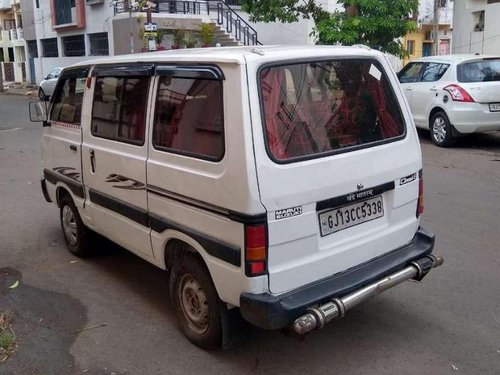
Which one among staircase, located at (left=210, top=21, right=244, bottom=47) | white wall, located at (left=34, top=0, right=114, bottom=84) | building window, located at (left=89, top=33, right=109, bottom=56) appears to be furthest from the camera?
building window, located at (left=89, top=33, right=109, bottom=56)

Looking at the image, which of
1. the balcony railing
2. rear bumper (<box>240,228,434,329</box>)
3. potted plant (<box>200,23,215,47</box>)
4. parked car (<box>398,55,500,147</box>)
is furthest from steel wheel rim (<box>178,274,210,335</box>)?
the balcony railing

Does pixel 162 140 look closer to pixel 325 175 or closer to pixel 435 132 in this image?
pixel 325 175

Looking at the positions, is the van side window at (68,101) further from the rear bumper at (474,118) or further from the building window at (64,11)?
the building window at (64,11)

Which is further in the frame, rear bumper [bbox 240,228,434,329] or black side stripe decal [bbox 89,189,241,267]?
black side stripe decal [bbox 89,189,241,267]

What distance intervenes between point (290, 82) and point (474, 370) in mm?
1980

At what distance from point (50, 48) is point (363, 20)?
28.5 m

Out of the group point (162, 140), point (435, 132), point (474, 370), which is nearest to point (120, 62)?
point (162, 140)

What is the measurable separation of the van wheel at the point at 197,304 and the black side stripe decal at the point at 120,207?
44cm

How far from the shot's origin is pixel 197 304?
3652 millimetres

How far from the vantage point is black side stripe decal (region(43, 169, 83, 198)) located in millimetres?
4875

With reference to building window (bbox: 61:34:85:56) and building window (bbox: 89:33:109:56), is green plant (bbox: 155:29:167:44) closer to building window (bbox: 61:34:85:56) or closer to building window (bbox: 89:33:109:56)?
building window (bbox: 89:33:109:56)

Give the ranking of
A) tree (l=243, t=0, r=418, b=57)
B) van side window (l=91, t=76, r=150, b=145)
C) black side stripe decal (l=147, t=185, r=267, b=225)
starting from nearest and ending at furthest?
black side stripe decal (l=147, t=185, r=267, b=225), van side window (l=91, t=76, r=150, b=145), tree (l=243, t=0, r=418, b=57)

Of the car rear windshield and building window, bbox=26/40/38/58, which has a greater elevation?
building window, bbox=26/40/38/58

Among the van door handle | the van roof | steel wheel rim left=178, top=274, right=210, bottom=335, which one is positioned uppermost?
the van roof
